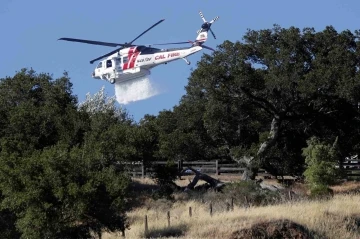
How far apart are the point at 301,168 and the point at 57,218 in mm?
25509

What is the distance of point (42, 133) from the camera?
42.4 meters

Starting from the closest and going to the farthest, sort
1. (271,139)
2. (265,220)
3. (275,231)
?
1. (275,231)
2. (265,220)
3. (271,139)

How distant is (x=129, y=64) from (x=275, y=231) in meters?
56.8

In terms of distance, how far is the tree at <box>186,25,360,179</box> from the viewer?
146ft

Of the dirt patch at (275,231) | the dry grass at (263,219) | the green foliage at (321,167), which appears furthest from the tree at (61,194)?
the green foliage at (321,167)

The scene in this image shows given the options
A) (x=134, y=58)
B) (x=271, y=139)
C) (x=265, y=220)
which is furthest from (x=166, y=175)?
(x=134, y=58)

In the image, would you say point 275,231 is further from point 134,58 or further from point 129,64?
point 134,58

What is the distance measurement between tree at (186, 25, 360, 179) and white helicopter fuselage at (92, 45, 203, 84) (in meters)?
30.7

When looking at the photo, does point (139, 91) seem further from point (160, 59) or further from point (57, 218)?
point (57, 218)

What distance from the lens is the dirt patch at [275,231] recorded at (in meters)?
24.2

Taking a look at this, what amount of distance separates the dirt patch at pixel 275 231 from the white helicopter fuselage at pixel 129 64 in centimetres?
5380

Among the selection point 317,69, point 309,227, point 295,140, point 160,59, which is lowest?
point 309,227

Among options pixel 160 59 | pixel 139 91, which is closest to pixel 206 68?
pixel 160 59

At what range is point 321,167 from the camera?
130 ft
